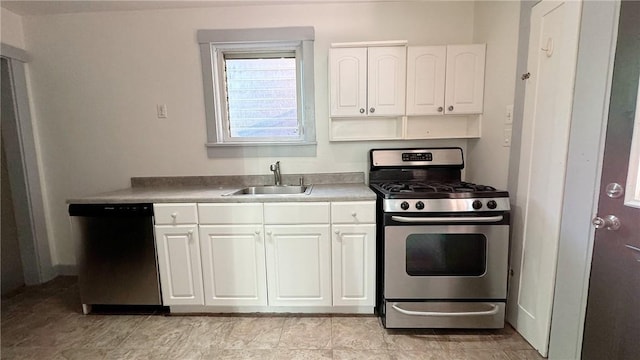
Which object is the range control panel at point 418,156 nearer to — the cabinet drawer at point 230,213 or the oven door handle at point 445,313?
the oven door handle at point 445,313

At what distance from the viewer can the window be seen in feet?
7.59

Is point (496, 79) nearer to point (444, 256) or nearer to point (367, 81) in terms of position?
point (367, 81)

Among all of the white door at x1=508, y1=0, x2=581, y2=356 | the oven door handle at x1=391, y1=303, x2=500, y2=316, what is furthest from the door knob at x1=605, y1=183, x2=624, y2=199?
the oven door handle at x1=391, y1=303, x2=500, y2=316

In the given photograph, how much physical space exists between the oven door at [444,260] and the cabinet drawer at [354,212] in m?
0.16

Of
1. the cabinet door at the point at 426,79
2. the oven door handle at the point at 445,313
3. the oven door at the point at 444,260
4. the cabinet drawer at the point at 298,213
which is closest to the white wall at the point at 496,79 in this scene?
the cabinet door at the point at 426,79

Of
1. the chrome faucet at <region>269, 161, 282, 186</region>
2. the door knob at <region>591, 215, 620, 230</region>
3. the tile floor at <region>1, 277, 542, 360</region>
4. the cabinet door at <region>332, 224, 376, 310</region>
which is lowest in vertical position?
the tile floor at <region>1, 277, 542, 360</region>

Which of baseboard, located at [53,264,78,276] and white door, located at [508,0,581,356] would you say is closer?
white door, located at [508,0,581,356]

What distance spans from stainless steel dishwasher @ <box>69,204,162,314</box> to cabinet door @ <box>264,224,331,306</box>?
2.76ft

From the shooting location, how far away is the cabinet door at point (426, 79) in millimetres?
2080

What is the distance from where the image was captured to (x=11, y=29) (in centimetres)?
227

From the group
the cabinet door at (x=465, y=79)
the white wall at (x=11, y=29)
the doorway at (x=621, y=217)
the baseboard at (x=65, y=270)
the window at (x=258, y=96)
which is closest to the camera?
the doorway at (x=621, y=217)

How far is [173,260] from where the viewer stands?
192cm

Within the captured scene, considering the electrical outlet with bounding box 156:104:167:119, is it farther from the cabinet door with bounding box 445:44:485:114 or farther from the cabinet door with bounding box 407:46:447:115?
the cabinet door with bounding box 445:44:485:114

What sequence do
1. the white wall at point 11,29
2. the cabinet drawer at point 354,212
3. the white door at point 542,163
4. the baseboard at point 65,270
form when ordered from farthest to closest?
the baseboard at point 65,270 < the white wall at point 11,29 < the cabinet drawer at point 354,212 < the white door at point 542,163
